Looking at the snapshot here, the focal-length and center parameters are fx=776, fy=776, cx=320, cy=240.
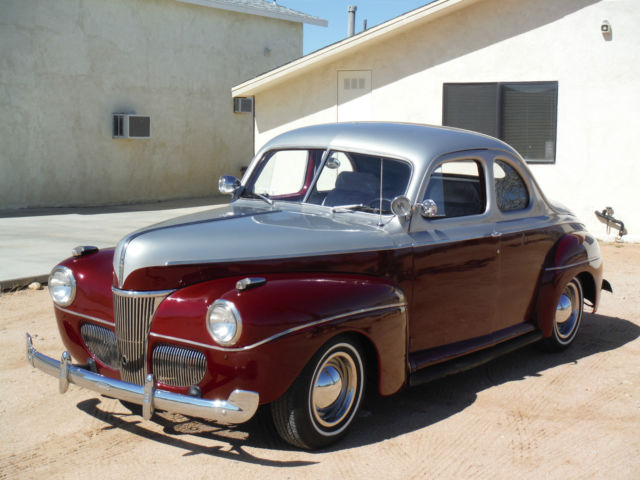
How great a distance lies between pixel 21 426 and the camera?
15.2 ft

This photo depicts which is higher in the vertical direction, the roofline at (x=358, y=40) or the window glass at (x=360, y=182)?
the roofline at (x=358, y=40)

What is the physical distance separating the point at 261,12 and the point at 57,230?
10378 mm

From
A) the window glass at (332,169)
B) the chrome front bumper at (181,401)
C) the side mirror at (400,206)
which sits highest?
the window glass at (332,169)

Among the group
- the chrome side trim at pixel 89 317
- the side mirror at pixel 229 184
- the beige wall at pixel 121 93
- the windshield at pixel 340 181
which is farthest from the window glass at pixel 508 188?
the beige wall at pixel 121 93

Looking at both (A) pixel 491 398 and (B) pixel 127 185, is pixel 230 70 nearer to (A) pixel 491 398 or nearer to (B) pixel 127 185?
(B) pixel 127 185

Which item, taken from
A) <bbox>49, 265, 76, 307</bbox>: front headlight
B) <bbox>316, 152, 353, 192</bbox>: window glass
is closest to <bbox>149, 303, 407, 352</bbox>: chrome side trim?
<bbox>49, 265, 76, 307</bbox>: front headlight

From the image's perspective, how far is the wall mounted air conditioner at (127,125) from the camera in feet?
58.3

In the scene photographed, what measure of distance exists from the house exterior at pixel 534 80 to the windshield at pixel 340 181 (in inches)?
309

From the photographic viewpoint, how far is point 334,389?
4340mm

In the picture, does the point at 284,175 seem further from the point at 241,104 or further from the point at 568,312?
the point at 241,104

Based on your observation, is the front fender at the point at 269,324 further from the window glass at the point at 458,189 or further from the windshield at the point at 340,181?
the window glass at the point at 458,189

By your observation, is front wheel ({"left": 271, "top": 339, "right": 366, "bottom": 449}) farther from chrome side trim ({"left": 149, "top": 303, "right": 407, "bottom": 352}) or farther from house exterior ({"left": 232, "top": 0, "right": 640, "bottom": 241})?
house exterior ({"left": 232, "top": 0, "right": 640, "bottom": 241})

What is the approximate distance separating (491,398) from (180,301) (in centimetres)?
238

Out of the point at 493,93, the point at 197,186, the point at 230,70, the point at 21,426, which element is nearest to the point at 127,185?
the point at 197,186
